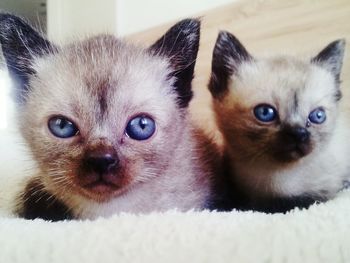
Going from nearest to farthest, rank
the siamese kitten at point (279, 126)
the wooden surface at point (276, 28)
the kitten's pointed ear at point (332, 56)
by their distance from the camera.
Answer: the siamese kitten at point (279, 126), the kitten's pointed ear at point (332, 56), the wooden surface at point (276, 28)

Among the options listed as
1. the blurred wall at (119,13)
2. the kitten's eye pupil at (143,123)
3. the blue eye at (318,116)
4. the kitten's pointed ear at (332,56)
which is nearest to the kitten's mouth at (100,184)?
the kitten's eye pupil at (143,123)

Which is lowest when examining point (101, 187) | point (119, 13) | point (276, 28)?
point (119, 13)

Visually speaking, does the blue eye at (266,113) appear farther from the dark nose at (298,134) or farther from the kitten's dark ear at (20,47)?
the kitten's dark ear at (20,47)

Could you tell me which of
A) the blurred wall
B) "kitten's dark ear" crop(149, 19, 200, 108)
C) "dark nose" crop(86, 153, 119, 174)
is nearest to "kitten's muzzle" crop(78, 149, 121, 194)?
"dark nose" crop(86, 153, 119, 174)

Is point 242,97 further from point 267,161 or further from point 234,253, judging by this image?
point 234,253

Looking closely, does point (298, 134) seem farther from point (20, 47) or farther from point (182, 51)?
point (20, 47)

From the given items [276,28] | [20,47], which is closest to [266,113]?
[20,47]
